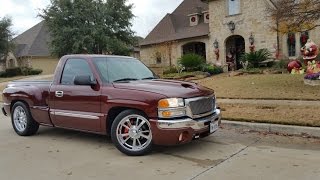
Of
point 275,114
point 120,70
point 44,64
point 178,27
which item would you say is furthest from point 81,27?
point 120,70

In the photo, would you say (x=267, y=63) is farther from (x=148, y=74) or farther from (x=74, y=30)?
(x=148, y=74)

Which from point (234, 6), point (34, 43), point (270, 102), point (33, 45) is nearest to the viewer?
point (270, 102)

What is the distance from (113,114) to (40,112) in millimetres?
1945

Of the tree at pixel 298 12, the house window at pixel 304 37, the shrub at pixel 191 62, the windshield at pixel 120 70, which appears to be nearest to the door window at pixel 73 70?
the windshield at pixel 120 70

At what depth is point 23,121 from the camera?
27.3ft

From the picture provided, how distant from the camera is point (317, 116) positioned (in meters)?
8.45

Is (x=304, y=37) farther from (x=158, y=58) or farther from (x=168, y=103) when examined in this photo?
(x=168, y=103)

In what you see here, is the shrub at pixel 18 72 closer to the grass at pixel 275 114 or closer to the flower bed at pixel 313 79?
the flower bed at pixel 313 79

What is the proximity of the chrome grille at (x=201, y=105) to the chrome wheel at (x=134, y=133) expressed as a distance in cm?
76

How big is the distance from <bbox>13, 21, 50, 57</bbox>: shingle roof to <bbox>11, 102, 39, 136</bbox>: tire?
3586 cm

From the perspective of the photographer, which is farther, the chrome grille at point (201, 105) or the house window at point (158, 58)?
the house window at point (158, 58)

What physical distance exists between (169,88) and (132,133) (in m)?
0.94

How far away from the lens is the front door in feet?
22.3

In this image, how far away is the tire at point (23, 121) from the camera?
26.7 feet
